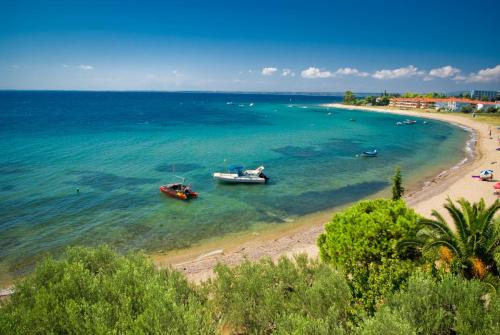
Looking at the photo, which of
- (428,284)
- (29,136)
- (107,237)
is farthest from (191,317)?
(29,136)

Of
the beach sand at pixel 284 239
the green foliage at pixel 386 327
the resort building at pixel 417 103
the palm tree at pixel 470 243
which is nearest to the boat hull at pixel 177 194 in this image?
the beach sand at pixel 284 239

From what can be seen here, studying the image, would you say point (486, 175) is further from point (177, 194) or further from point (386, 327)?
point (386, 327)

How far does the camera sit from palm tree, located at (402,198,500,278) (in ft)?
47.3

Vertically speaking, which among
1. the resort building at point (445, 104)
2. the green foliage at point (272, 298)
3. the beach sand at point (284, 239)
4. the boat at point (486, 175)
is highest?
the resort building at point (445, 104)

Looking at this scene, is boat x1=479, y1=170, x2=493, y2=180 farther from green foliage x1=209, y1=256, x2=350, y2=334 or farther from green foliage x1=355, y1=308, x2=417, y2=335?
green foliage x1=355, y1=308, x2=417, y2=335

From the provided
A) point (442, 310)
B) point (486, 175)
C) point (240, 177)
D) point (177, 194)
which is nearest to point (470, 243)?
point (442, 310)

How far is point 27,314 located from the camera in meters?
9.92

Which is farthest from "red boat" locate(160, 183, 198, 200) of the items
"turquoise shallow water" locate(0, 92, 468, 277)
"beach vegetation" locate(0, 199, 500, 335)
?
"beach vegetation" locate(0, 199, 500, 335)

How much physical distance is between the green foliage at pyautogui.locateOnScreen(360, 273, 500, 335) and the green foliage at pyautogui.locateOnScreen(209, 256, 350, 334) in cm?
194

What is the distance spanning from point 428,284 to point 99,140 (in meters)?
76.4

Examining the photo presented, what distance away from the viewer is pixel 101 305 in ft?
34.2

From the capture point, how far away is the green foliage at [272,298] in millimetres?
12414

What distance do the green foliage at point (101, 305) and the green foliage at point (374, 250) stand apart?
7634 millimetres

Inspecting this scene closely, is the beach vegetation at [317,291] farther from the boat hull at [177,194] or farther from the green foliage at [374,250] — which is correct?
the boat hull at [177,194]
